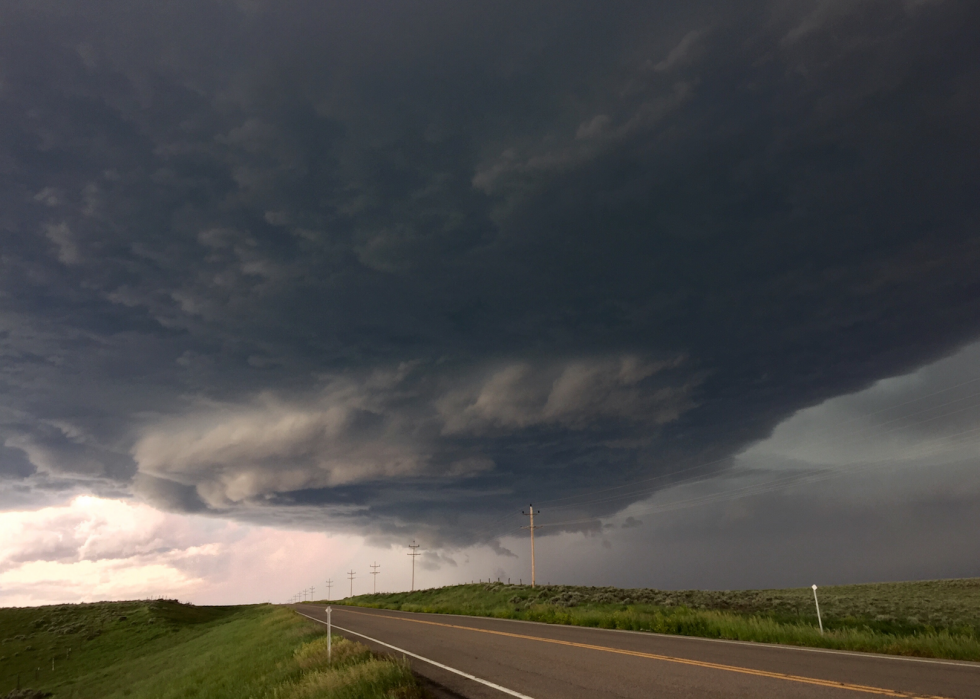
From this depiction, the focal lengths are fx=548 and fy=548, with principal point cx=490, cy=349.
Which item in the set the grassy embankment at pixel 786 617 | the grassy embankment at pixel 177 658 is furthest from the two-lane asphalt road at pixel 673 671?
the grassy embankment at pixel 177 658

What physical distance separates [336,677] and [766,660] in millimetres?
10255

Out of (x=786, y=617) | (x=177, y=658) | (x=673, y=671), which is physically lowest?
(x=177, y=658)

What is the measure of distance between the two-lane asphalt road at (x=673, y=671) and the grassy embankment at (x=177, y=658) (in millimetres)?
2175

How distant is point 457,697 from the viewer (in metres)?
10.9

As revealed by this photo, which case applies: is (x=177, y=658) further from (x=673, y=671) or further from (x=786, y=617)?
(x=673, y=671)

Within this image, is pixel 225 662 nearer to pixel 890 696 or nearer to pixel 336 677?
pixel 336 677

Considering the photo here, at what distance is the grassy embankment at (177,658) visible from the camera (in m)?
12.8

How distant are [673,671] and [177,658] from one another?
5217 centimetres

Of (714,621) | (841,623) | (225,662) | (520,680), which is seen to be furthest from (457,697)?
(225,662)

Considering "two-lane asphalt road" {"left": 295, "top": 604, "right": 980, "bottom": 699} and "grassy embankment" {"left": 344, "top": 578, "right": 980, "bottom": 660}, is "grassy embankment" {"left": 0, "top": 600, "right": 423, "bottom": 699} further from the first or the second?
"grassy embankment" {"left": 344, "top": 578, "right": 980, "bottom": 660}

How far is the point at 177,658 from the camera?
158 feet

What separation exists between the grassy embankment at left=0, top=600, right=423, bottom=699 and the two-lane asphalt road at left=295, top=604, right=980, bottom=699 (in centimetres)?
217

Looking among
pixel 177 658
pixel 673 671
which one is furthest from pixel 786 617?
pixel 177 658

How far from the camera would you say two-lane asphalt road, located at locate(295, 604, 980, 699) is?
388 inches
